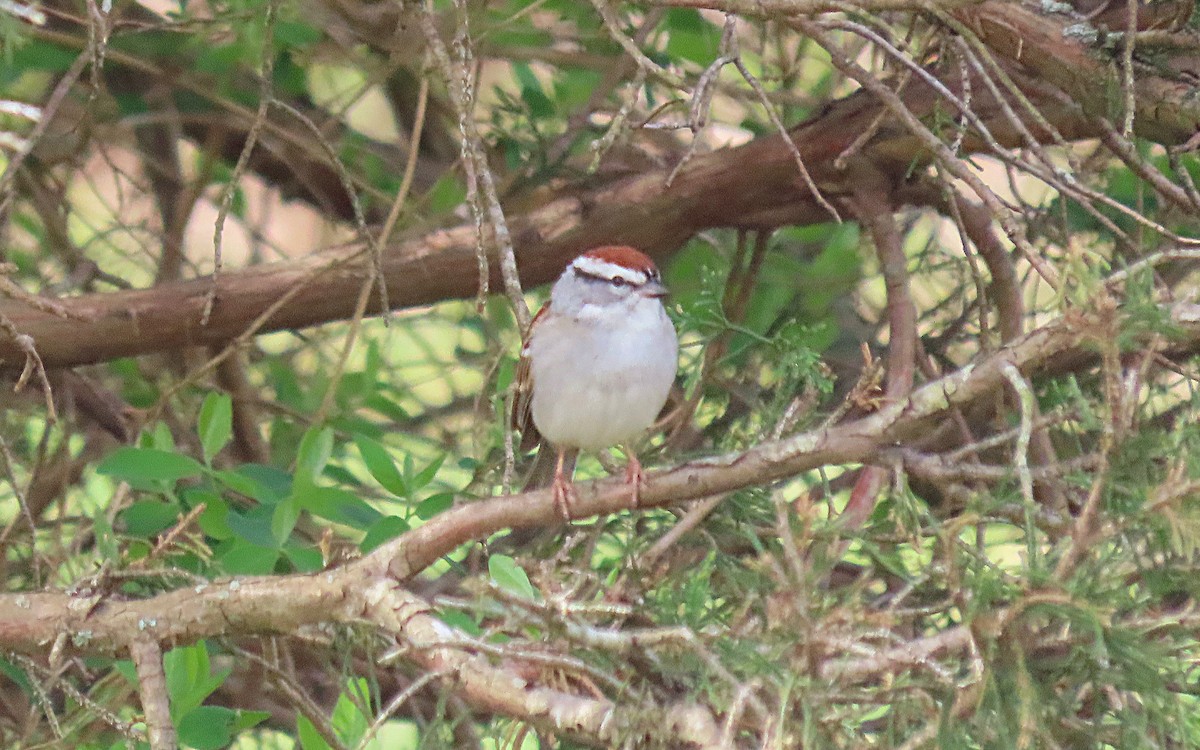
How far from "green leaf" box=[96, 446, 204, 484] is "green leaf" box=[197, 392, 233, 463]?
97 mm

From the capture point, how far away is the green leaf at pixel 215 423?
2.80 metres

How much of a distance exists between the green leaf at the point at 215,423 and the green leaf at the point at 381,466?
12.6 inches

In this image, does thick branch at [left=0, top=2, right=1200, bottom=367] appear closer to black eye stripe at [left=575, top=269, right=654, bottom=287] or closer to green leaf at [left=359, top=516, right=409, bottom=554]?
black eye stripe at [left=575, top=269, right=654, bottom=287]

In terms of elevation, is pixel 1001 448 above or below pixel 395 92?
below

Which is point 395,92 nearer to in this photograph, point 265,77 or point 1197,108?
point 265,77

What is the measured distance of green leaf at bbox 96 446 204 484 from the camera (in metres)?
2.64

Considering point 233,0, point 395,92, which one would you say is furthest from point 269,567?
point 395,92

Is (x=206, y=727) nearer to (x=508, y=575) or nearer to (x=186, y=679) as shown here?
(x=186, y=679)

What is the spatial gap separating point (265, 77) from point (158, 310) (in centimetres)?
73

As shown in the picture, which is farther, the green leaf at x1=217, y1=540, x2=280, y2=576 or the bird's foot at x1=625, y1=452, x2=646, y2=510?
the green leaf at x1=217, y1=540, x2=280, y2=576

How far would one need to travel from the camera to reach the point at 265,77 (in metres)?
2.84

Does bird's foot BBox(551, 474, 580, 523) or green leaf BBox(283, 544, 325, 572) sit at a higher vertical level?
bird's foot BBox(551, 474, 580, 523)

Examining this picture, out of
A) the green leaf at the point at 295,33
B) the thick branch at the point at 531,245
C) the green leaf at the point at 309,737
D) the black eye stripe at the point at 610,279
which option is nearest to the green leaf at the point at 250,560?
the green leaf at the point at 309,737

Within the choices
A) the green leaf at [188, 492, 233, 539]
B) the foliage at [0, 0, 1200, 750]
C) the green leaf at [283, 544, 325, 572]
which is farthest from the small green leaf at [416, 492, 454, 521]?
the green leaf at [188, 492, 233, 539]
